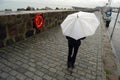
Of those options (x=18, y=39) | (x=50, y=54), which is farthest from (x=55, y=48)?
(x=18, y=39)

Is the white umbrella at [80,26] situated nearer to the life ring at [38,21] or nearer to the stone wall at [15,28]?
the stone wall at [15,28]

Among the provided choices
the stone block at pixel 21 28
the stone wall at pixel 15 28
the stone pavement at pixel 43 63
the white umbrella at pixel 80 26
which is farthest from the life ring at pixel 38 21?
the white umbrella at pixel 80 26

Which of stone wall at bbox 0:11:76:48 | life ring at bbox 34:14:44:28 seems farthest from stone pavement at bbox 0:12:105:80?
life ring at bbox 34:14:44:28

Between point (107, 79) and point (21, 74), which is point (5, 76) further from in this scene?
point (107, 79)

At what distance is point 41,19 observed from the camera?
6.82 m

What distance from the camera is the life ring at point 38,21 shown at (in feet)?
20.6

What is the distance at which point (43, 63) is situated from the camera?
12.9ft

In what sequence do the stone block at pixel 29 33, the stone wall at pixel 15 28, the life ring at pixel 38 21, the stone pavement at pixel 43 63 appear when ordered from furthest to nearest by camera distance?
1. the life ring at pixel 38 21
2. the stone block at pixel 29 33
3. the stone wall at pixel 15 28
4. the stone pavement at pixel 43 63

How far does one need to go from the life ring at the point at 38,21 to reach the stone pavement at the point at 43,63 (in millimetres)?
1394

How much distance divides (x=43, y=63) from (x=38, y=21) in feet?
10.4

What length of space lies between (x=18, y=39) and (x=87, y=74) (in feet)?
10.8

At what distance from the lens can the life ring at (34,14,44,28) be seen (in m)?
6.29

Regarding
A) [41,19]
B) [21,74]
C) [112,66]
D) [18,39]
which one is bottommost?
[112,66]

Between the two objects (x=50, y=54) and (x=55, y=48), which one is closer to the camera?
(x=50, y=54)
